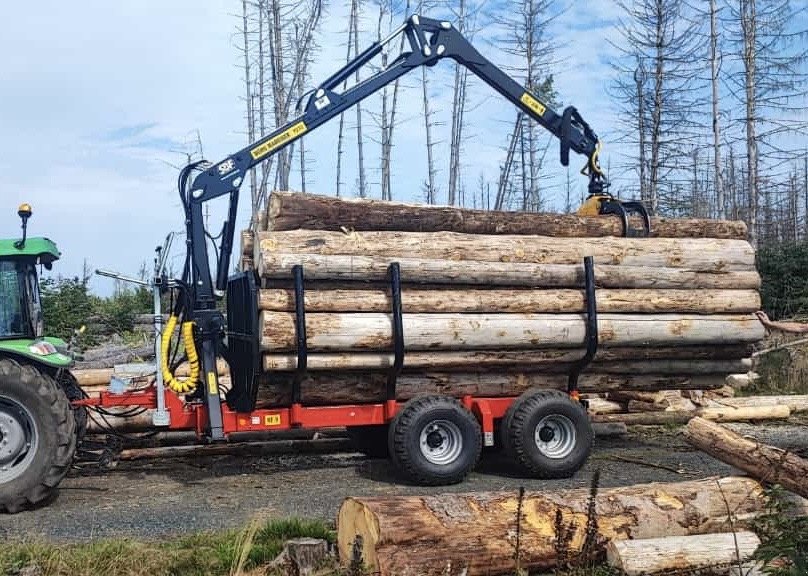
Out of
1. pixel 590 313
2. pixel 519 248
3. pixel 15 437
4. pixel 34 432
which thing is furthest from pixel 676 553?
pixel 15 437

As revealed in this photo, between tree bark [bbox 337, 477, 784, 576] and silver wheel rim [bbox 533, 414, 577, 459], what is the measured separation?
307 cm

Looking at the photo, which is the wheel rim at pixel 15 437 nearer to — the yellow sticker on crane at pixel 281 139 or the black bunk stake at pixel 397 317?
the black bunk stake at pixel 397 317

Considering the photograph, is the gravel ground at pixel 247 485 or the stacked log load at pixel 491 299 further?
the stacked log load at pixel 491 299

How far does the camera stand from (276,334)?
8.37 meters

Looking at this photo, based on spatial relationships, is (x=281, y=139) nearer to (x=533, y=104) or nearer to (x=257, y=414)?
(x=257, y=414)

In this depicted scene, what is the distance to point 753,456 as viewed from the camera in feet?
20.2

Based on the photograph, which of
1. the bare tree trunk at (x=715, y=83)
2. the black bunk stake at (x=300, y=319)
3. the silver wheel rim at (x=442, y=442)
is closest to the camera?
the black bunk stake at (x=300, y=319)

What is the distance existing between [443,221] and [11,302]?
15.1ft

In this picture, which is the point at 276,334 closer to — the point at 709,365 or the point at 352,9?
the point at 709,365

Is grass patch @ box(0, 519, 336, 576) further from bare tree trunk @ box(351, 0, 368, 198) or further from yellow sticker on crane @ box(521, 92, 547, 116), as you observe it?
Result: bare tree trunk @ box(351, 0, 368, 198)

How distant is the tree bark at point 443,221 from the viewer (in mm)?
8906

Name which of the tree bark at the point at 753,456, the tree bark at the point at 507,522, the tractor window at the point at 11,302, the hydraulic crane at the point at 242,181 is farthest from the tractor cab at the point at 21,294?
the tree bark at the point at 753,456

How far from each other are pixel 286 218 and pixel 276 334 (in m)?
1.32

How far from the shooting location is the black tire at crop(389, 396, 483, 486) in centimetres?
868
